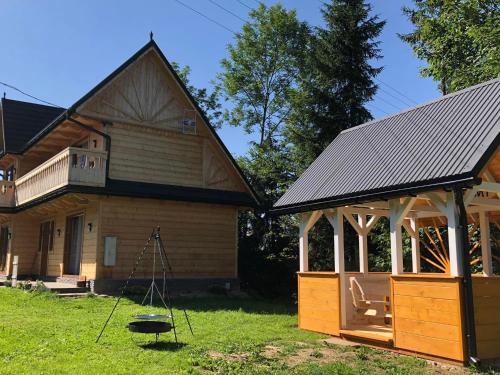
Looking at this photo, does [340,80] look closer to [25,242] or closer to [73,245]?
[73,245]

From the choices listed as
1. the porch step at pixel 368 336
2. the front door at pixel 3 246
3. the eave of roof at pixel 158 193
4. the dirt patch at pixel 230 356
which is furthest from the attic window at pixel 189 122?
the dirt patch at pixel 230 356

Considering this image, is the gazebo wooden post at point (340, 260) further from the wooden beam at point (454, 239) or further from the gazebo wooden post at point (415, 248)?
the gazebo wooden post at point (415, 248)

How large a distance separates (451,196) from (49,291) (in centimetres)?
1273

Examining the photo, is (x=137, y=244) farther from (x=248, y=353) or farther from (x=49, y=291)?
(x=248, y=353)

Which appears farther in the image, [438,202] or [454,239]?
[438,202]

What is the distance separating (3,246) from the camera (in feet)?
87.3

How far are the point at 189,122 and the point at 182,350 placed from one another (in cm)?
1273

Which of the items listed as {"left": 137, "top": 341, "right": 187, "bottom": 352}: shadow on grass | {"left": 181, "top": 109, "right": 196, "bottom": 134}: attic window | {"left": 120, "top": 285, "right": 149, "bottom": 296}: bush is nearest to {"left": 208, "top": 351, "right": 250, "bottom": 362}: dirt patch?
{"left": 137, "top": 341, "right": 187, "bottom": 352}: shadow on grass

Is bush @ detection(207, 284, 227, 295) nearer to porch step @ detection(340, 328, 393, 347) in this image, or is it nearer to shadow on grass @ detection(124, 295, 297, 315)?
shadow on grass @ detection(124, 295, 297, 315)

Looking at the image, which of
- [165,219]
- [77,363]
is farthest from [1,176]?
[77,363]

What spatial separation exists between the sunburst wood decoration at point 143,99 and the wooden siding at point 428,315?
12362 mm

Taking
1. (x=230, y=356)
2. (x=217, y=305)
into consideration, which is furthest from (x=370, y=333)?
(x=217, y=305)

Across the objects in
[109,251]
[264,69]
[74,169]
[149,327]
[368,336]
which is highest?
[264,69]

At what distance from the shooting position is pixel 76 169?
53.1 feet
